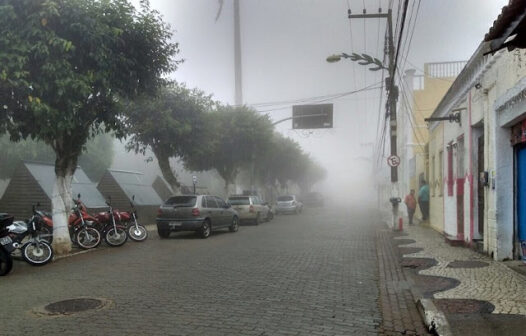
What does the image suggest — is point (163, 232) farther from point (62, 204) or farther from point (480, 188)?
point (480, 188)

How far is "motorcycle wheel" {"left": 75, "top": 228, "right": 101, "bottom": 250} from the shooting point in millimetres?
13305

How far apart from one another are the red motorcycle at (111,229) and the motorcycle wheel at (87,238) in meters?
0.56

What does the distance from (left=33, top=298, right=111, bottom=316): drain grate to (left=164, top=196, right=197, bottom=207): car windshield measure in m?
9.65

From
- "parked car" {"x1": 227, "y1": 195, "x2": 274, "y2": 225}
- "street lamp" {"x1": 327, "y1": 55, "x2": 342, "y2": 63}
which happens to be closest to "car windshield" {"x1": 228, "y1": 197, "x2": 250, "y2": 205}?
"parked car" {"x1": 227, "y1": 195, "x2": 274, "y2": 225}

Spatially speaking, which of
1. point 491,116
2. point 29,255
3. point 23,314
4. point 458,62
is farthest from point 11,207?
point 458,62

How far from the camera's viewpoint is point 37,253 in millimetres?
10742

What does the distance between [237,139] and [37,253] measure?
19.2 metres

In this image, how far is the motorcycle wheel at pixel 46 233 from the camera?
41.7 ft

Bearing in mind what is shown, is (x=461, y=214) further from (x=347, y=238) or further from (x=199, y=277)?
(x=199, y=277)

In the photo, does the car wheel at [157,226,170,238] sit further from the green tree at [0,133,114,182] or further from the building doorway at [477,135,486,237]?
the green tree at [0,133,114,182]

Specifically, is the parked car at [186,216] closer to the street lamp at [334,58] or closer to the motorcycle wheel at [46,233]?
the motorcycle wheel at [46,233]

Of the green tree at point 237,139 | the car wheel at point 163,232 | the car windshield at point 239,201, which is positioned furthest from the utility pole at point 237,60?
the car wheel at point 163,232

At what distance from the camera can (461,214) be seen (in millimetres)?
Answer: 13938

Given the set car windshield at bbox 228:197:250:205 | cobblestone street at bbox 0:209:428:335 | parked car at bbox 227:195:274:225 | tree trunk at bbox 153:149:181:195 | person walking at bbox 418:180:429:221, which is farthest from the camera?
car windshield at bbox 228:197:250:205
